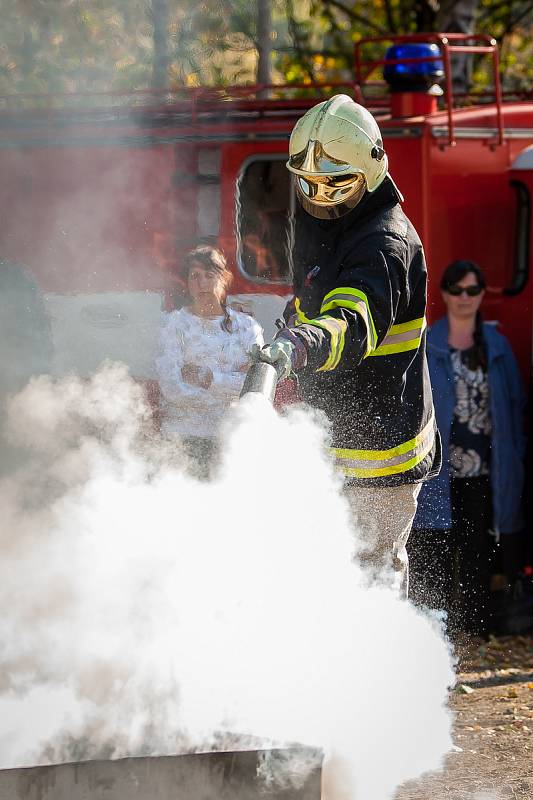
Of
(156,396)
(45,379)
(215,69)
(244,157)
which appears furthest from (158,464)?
(215,69)

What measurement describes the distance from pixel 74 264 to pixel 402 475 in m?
2.77

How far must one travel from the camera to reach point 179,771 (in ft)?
9.53

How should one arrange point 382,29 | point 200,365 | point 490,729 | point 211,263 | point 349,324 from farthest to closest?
point 382,29, point 211,263, point 200,365, point 490,729, point 349,324

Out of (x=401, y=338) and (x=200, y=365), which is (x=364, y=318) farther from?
(x=200, y=365)

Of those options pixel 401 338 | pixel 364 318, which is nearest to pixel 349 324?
pixel 364 318

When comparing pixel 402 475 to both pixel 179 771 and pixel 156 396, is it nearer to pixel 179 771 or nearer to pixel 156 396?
pixel 179 771

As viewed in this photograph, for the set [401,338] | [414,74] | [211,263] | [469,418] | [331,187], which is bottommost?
[469,418]

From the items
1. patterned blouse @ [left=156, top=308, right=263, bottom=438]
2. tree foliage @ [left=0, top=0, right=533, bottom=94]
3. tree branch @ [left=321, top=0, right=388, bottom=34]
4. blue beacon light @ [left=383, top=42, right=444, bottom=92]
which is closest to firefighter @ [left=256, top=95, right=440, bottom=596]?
patterned blouse @ [left=156, top=308, right=263, bottom=438]

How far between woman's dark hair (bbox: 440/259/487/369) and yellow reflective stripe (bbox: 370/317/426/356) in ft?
7.43

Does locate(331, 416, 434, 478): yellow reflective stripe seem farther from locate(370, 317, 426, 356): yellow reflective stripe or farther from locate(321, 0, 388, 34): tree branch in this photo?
locate(321, 0, 388, 34): tree branch

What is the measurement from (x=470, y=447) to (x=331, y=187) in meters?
2.59

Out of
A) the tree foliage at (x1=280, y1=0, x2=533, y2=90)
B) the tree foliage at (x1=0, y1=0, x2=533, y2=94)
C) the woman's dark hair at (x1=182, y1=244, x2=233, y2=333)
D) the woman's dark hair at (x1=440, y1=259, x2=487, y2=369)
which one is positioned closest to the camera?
the woman's dark hair at (x1=182, y1=244, x2=233, y2=333)

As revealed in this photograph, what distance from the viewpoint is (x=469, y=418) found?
5656 millimetres

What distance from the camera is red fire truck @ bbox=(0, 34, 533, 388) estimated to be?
5699 millimetres
